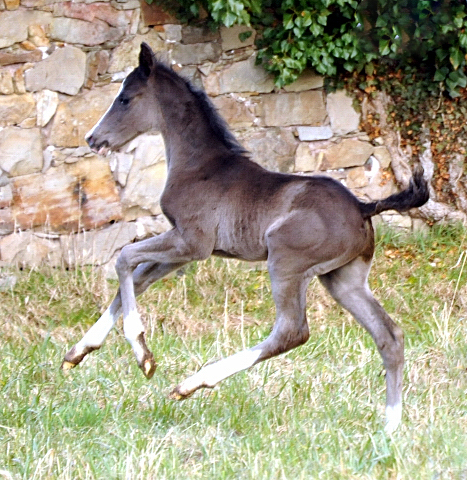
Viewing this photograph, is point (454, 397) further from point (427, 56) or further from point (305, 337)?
point (427, 56)

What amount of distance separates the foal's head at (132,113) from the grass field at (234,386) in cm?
134

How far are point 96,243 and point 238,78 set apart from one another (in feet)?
6.06

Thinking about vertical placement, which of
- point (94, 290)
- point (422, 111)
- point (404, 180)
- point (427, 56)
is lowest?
point (94, 290)

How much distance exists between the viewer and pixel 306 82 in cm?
712

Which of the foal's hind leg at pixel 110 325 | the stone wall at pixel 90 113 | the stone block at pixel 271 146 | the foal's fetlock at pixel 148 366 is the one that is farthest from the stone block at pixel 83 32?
the foal's fetlock at pixel 148 366

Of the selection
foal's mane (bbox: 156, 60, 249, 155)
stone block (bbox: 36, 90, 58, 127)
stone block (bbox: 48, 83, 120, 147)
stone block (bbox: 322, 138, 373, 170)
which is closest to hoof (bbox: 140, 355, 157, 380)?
foal's mane (bbox: 156, 60, 249, 155)

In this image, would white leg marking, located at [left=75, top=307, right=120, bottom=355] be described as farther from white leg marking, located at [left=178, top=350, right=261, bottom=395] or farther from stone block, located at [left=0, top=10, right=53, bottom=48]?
stone block, located at [left=0, top=10, right=53, bottom=48]

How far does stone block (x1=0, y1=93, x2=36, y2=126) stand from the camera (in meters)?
6.71

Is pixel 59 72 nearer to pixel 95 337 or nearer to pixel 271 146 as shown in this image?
pixel 271 146

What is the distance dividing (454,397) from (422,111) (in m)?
3.61

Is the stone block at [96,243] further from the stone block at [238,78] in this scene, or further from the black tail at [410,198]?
the black tail at [410,198]

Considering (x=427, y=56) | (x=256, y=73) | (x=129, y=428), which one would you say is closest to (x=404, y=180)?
(x=427, y=56)

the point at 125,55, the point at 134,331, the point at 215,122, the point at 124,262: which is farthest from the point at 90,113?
the point at 134,331

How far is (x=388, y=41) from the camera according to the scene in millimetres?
6957
